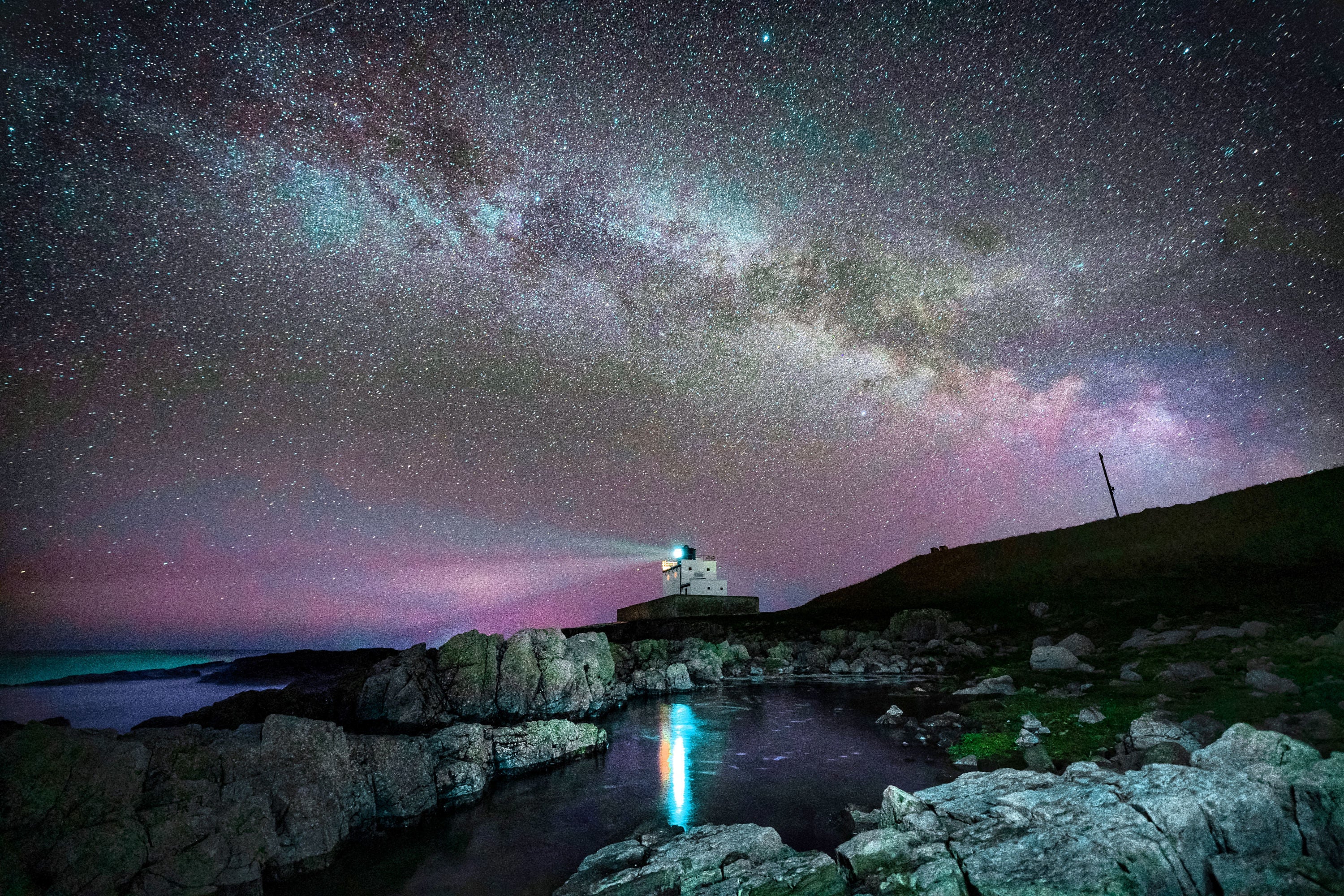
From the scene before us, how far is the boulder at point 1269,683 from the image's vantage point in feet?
62.0

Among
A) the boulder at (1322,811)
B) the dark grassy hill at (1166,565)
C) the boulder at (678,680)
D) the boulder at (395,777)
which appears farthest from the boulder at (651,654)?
the boulder at (1322,811)

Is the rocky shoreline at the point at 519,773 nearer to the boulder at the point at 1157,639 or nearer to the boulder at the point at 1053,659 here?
the boulder at the point at 1157,639

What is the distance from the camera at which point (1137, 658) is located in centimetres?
3192

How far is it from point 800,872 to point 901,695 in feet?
103

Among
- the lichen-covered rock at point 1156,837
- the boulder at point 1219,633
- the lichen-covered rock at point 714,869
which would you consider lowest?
the lichen-covered rock at point 714,869

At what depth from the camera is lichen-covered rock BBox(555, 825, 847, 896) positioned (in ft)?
32.8

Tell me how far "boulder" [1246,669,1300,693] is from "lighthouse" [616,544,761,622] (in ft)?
263

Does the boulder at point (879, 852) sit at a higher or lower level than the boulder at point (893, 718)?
higher

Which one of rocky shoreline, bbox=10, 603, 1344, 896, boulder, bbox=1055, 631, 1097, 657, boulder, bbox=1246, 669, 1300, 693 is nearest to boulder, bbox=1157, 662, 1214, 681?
rocky shoreline, bbox=10, 603, 1344, 896

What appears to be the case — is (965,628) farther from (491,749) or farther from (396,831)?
(396,831)

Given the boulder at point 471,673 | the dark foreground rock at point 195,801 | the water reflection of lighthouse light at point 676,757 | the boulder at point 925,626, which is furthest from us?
the boulder at point 925,626

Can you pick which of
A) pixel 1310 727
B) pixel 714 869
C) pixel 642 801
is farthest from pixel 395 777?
pixel 1310 727

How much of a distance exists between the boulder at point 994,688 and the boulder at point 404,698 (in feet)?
102

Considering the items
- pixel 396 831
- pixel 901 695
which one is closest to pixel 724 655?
pixel 901 695
